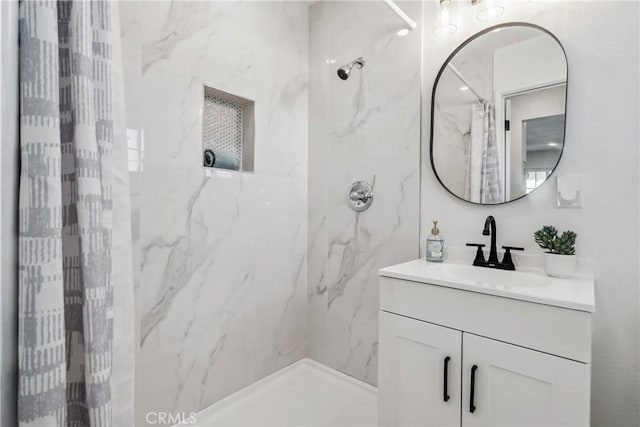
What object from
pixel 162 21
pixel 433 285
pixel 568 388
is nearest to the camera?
pixel 568 388

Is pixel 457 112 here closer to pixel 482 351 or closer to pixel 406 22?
pixel 406 22

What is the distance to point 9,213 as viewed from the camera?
55 cm

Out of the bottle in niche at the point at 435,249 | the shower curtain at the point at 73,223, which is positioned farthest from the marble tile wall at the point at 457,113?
the shower curtain at the point at 73,223

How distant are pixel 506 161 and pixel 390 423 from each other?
3.98ft

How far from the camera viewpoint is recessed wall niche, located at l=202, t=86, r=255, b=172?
5.38 feet

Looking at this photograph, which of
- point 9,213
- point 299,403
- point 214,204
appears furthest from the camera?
point 299,403

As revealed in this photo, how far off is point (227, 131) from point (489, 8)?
4.67ft

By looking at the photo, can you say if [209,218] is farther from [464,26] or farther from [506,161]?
[464,26]

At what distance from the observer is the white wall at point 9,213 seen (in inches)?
21.1

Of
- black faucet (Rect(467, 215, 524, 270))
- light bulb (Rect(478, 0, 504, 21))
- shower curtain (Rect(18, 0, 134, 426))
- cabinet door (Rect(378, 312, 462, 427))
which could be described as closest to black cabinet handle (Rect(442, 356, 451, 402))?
cabinet door (Rect(378, 312, 462, 427))

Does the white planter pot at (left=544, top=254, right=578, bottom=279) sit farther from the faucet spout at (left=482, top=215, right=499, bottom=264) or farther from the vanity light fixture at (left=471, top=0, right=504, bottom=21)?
the vanity light fixture at (left=471, top=0, right=504, bottom=21)

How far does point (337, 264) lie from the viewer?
78.7 inches

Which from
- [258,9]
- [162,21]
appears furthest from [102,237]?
[258,9]

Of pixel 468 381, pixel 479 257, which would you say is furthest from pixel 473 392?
pixel 479 257
